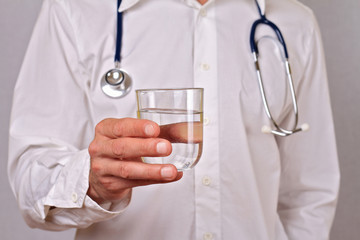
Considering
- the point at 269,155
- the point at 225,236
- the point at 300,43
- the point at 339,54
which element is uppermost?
the point at 339,54

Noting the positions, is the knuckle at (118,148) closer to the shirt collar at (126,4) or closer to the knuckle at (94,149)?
the knuckle at (94,149)

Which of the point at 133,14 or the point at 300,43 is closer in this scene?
the point at 133,14

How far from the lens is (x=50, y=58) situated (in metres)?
1.07

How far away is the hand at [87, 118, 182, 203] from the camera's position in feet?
2.06

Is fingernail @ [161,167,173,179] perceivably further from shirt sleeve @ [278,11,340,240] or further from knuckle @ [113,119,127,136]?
shirt sleeve @ [278,11,340,240]

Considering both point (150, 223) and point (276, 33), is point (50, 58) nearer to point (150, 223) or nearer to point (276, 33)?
point (150, 223)

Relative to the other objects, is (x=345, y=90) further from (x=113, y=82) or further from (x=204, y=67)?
(x=113, y=82)

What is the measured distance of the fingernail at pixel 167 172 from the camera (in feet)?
2.07

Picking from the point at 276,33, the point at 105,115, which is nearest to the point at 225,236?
the point at 105,115

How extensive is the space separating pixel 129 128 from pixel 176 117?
0.06 meters

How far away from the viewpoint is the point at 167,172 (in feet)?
2.08

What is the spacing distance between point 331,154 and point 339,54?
2.33 feet

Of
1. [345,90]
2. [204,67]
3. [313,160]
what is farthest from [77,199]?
[345,90]

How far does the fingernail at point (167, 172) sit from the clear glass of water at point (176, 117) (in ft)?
0.08
